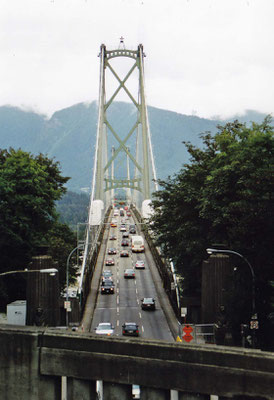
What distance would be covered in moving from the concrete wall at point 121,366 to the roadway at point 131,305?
22193 millimetres

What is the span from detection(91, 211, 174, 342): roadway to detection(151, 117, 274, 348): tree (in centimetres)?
419

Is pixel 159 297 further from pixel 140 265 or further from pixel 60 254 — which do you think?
pixel 140 265

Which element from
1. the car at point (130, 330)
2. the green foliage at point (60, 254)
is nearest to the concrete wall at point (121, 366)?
the car at point (130, 330)

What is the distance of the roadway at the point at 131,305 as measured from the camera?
3759cm

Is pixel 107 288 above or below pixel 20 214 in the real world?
below

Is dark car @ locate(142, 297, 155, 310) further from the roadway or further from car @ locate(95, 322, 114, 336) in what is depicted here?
car @ locate(95, 322, 114, 336)

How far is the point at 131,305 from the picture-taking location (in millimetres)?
46688

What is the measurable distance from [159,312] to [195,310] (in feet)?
22.2

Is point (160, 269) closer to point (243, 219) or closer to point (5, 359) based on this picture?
point (243, 219)

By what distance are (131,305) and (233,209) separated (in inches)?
875

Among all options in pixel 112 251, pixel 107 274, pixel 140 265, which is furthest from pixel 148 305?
pixel 112 251

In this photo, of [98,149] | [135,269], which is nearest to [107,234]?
[98,149]

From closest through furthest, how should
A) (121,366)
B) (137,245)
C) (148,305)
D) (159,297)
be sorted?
(121,366), (148,305), (159,297), (137,245)

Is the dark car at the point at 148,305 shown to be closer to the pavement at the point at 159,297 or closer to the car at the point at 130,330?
the pavement at the point at 159,297
